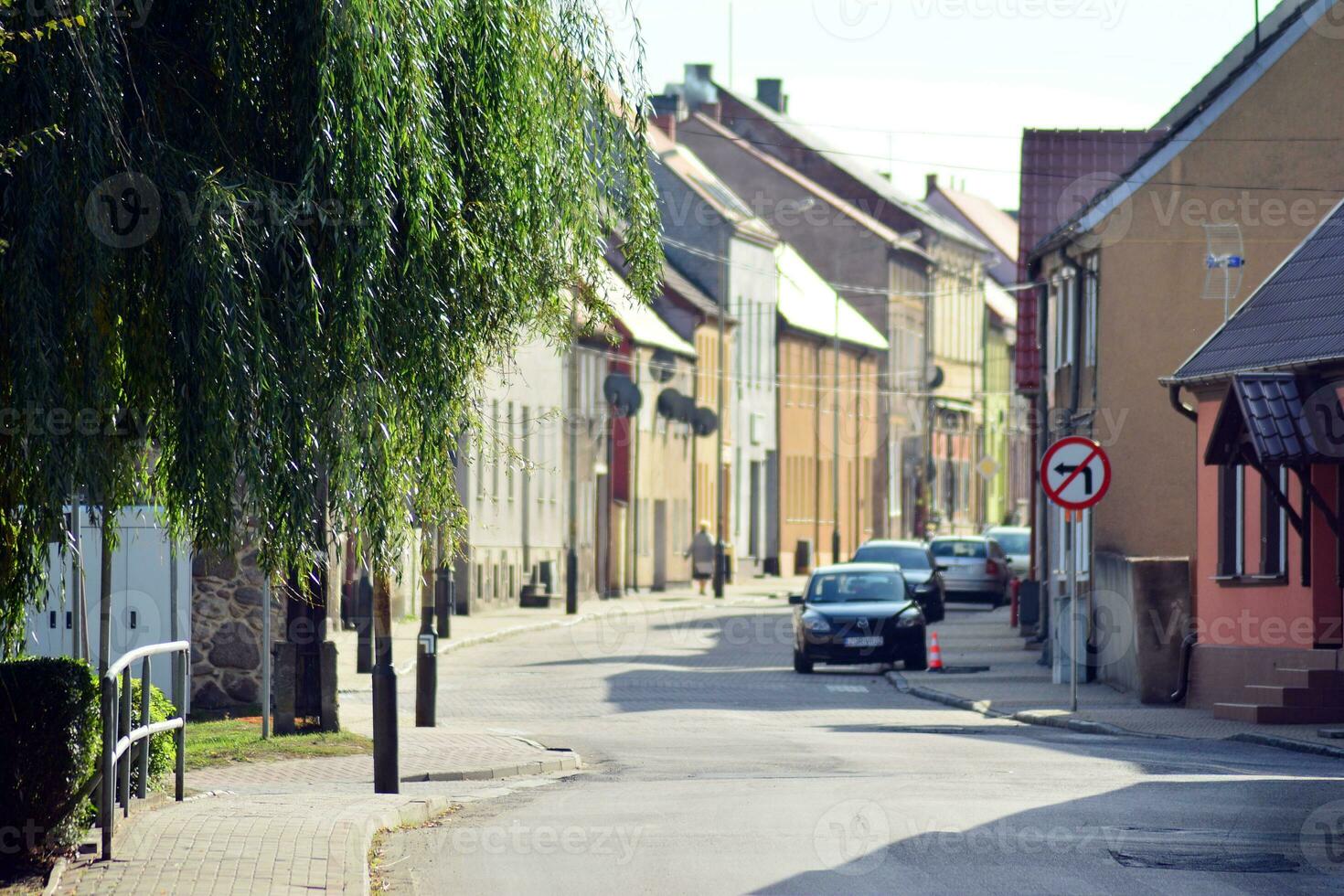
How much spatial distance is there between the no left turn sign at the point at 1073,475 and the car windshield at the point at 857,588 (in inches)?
299

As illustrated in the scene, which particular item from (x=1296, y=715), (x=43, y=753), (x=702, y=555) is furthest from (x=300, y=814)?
(x=702, y=555)

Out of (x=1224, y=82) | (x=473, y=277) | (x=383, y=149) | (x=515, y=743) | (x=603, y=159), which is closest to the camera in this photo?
(x=383, y=149)

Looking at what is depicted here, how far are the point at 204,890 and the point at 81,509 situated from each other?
332 inches

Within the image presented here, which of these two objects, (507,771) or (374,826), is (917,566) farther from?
(374,826)

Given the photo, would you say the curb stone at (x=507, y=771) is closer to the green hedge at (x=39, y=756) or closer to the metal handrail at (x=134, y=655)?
the metal handrail at (x=134, y=655)

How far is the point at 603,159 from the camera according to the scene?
469 inches

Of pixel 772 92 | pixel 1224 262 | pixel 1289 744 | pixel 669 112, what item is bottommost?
pixel 1289 744

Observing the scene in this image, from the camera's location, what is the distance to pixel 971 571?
165 ft

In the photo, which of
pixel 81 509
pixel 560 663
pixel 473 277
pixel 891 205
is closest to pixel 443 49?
pixel 473 277

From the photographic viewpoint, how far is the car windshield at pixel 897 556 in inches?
1682

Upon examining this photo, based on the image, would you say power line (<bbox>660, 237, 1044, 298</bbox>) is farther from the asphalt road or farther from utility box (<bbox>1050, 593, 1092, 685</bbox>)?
the asphalt road

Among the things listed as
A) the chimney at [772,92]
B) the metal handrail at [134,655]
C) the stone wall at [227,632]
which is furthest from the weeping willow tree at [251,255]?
the chimney at [772,92]

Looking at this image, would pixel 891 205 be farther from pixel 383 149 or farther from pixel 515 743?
pixel 383 149

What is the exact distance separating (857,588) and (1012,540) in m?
25.4
